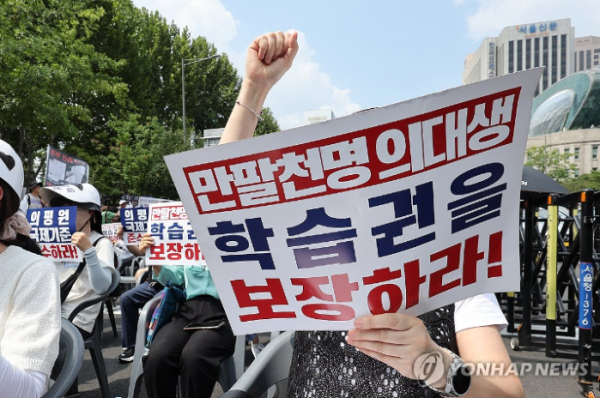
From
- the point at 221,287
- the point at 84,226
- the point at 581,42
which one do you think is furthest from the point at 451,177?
the point at 581,42

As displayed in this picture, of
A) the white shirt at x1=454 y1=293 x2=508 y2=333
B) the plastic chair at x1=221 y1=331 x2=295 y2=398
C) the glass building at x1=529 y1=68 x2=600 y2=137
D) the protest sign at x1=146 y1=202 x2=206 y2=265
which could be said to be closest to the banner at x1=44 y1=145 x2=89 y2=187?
the protest sign at x1=146 y1=202 x2=206 y2=265

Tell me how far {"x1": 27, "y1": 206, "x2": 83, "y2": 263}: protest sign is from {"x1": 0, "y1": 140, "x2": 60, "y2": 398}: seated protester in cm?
182

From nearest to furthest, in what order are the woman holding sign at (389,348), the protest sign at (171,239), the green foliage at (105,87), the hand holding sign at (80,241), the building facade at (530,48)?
the woman holding sign at (389,348)
the protest sign at (171,239)
the hand holding sign at (80,241)
the green foliage at (105,87)
the building facade at (530,48)

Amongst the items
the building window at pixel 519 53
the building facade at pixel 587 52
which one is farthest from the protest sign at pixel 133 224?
the building facade at pixel 587 52

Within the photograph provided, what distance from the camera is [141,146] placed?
18.9 metres

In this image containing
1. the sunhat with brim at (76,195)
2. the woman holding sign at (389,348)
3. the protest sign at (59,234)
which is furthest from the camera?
the sunhat with brim at (76,195)

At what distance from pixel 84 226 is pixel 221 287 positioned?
304 centimetres

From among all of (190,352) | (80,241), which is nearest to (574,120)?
(80,241)

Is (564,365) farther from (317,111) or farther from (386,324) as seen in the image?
(317,111)

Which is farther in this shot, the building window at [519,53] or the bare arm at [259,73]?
the building window at [519,53]

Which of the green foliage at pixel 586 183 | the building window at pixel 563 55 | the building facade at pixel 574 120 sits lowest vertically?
the green foliage at pixel 586 183

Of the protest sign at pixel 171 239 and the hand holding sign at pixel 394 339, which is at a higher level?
the hand holding sign at pixel 394 339

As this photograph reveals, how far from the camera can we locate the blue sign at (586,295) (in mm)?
3693
